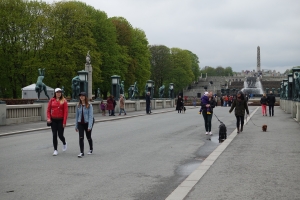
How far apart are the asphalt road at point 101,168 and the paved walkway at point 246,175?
14.3 inches

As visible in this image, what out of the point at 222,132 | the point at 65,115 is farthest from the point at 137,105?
the point at 65,115

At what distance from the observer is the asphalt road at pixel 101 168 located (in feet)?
25.2

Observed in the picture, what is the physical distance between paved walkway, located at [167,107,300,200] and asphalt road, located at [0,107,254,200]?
36 centimetres

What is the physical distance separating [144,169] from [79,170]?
126 cm

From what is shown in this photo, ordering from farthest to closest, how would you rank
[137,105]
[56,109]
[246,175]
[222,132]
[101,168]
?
[137,105] → [222,132] → [56,109] → [101,168] → [246,175]

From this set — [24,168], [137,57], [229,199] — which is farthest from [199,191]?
[137,57]

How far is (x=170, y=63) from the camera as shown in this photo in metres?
108

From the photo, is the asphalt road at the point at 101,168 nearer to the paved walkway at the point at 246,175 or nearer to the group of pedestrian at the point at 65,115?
the paved walkway at the point at 246,175

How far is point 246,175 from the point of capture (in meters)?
9.05

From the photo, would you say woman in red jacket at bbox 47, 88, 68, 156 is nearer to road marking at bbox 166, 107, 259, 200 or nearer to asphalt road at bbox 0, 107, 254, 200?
asphalt road at bbox 0, 107, 254, 200

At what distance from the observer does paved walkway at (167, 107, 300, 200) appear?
736cm

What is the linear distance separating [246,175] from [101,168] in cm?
287

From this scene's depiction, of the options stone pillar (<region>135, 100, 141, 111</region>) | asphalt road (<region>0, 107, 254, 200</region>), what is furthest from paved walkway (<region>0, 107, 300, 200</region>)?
stone pillar (<region>135, 100, 141, 111</region>)

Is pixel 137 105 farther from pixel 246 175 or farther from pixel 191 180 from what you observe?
pixel 191 180
